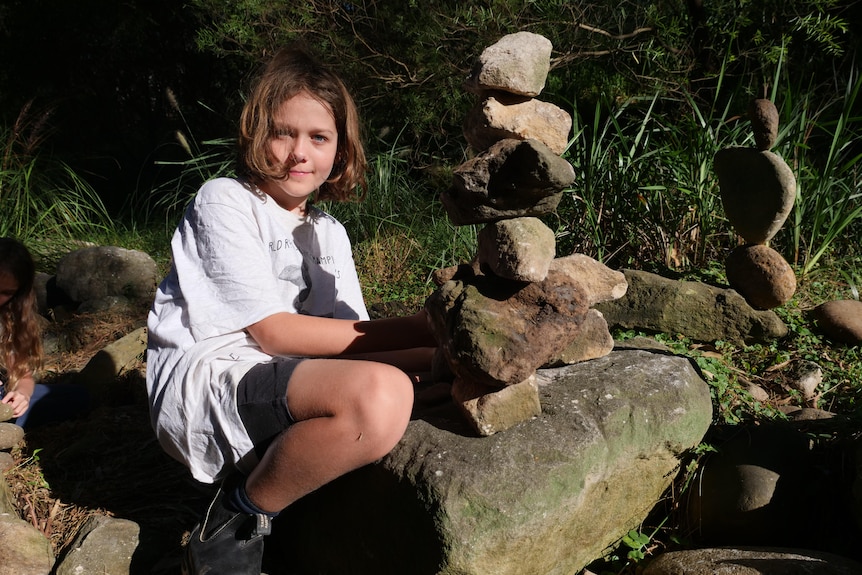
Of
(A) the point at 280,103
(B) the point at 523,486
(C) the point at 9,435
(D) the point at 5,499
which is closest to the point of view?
(B) the point at 523,486

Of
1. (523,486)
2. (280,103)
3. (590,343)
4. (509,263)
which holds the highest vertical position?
(280,103)

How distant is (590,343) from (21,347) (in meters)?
2.37

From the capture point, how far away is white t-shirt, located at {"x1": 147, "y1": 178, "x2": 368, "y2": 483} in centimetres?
197

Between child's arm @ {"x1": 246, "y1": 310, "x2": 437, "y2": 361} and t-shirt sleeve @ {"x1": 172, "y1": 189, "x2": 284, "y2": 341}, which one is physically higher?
t-shirt sleeve @ {"x1": 172, "y1": 189, "x2": 284, "y2": 341}

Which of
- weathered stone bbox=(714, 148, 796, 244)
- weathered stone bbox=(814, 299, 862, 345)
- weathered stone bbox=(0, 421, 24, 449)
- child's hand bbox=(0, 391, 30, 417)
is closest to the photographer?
weathered stone bbox=(714, 148, 796, 244)

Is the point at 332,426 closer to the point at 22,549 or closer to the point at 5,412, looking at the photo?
the point at 22,549

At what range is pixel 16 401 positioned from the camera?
113 inches

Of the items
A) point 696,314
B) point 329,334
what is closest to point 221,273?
point 329,334

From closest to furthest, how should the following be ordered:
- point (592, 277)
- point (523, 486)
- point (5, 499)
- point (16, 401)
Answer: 1. point (523, 486)
2. point (592, 277)
3. point (5, 499)
4. point (16, 401)

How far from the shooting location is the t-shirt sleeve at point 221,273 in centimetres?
201

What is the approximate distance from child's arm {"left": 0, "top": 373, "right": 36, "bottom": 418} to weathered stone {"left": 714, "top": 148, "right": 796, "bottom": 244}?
9.23ft

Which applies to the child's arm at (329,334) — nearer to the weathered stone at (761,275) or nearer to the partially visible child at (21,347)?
the weathered stone at (761,275)

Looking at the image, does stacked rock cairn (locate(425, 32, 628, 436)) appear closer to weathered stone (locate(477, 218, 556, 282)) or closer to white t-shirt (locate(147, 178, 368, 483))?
weathered stone (locate(477, 218, 556, 282))

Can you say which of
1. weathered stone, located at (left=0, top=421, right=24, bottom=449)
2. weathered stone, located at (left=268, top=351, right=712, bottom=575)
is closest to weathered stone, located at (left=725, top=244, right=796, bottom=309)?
weathered stone, located at (left=268, top=351, right=712, bottom=575)
